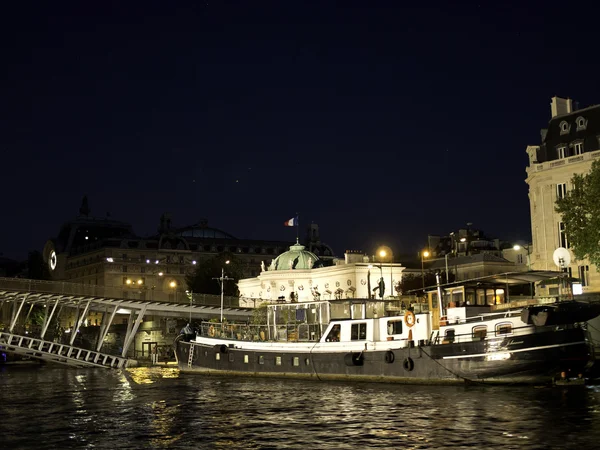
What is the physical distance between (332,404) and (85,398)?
17.3 m

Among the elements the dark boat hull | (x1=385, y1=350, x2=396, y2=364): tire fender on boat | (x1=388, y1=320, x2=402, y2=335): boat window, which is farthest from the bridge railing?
(x1=385, y1=350, x2=396, y2=364): tire fender on boat

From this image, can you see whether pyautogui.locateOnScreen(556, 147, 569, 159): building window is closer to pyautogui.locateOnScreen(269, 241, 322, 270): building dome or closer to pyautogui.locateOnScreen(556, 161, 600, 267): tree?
pyautogui.locateOnScreen(556, 161, 600, 267): tree

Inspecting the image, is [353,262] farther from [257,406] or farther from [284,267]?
[257,406]

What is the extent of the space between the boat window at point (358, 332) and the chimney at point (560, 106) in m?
49.5

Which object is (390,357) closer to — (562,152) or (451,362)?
(451,362)

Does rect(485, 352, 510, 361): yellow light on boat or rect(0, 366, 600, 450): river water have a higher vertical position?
rect(485, 352, 510, 361): yellow light on boat

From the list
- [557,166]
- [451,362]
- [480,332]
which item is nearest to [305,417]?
[451,362]

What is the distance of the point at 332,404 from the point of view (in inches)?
1774

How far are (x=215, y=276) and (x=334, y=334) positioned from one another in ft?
320

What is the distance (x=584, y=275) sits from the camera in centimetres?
8806

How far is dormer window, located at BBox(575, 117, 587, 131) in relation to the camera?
301ft

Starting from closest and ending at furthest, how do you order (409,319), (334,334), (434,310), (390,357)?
(390,357) < (409,319) < (434,310) < (334,334)

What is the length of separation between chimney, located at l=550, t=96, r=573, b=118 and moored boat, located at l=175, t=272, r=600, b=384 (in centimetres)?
4234

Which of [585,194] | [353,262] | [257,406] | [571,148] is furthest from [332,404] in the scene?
[353,262]
